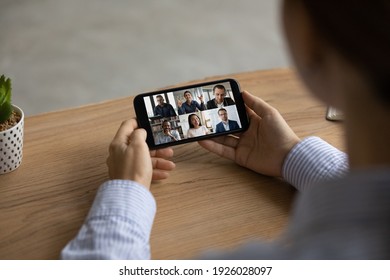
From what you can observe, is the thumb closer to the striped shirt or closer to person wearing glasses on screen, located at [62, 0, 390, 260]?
the striped shirt

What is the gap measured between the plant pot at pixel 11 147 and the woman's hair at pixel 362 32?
0.55 metres

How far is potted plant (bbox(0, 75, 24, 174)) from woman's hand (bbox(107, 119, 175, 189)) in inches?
5.6

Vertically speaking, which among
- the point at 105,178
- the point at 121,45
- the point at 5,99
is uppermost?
the point at 5,99

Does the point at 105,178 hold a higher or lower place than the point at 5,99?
lower

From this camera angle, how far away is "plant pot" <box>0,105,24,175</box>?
88cm

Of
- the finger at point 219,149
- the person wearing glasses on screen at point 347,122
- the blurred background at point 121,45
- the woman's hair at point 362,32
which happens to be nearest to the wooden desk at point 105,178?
the finger at point 219,149

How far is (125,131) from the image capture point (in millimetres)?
915

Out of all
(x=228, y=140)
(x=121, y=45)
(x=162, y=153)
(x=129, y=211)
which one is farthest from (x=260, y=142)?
(x=121, y=45)

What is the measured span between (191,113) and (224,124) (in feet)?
0.19

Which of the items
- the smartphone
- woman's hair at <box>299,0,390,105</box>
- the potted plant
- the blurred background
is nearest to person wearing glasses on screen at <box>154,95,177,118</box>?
the smartphone

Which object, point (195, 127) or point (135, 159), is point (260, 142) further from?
point (135, 159)

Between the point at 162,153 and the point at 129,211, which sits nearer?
the point at 129,211

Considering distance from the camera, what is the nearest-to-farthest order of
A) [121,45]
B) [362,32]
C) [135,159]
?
1. [362,32]
2. [135,159]
3. [121,45]

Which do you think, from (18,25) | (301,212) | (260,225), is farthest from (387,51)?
(18,25)
